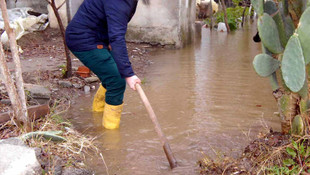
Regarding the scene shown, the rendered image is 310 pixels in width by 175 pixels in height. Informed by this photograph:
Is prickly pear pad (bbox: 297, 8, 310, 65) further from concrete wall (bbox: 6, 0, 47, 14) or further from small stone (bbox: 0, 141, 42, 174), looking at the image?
concrete wall (bbox: 6, 0, 47, 14)

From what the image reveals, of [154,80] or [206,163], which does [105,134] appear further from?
[154,80]

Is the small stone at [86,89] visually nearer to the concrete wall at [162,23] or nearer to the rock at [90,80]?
the rock at [90,80]

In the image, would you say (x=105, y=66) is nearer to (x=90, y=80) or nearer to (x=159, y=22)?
(x=90, y=80)

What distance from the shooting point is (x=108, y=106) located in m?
3.51

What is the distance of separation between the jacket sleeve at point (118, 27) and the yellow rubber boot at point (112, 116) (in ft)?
2.02

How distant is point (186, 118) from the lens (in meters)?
3.84

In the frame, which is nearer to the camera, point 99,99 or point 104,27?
point 104,27

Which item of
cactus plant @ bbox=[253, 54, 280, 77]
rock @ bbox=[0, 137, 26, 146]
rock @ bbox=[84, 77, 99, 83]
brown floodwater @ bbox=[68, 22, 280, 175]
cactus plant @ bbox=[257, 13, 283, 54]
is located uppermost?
cactus plant @ bbox=[257, 13, 283, 54]

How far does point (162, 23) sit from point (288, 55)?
5.74 metres

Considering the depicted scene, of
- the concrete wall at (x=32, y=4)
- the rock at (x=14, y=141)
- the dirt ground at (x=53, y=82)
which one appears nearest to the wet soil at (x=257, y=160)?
the dirt ground at (x=53, y=82)

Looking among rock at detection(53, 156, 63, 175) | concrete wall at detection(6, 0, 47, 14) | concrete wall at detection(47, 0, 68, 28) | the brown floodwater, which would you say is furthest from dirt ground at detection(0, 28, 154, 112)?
rock at detection(53, 156, 63, 175)

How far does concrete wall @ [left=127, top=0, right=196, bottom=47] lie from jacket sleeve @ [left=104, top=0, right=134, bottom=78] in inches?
188

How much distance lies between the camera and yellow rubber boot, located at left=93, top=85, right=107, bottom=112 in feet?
12.9

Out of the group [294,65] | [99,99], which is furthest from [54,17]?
[294,65]
